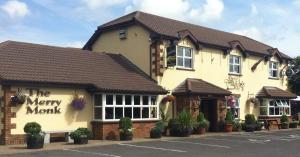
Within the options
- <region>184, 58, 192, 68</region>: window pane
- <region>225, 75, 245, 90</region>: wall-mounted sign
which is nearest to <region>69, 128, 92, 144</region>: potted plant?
<region>184, 58, 192, 68</region>: window pane

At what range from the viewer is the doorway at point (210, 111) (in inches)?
1270

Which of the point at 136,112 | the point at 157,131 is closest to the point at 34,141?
the point at 157,131

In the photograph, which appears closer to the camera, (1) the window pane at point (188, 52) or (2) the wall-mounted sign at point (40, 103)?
(2) the wall-mounted sign at point (40, 103)

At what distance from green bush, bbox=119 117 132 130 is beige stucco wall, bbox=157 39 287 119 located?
519cm

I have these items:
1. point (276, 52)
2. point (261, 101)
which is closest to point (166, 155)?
point (261, 101)

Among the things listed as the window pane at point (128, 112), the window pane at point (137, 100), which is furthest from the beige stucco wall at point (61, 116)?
the window pane at point (137, 100)

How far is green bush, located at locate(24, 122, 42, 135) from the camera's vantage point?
792 inches

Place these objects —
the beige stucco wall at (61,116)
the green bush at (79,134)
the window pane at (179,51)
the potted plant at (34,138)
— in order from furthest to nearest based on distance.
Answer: the window pane at (179,51) < the beige stucco wall at (61,116) < the green bush at (79,134) < the potted plant at (34,138)

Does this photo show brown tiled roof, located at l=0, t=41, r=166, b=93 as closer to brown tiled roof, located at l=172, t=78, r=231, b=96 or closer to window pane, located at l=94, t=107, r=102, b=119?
window pane, located at l=94, t=107, r=102, b=119

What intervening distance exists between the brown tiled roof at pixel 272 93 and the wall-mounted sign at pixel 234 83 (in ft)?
7.36

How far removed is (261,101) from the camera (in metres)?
38.0

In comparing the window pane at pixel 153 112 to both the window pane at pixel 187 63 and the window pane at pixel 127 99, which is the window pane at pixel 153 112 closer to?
the window pane at pixel 127 99

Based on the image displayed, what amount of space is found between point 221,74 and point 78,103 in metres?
13.1

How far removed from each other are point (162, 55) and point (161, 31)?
148 centimetres
